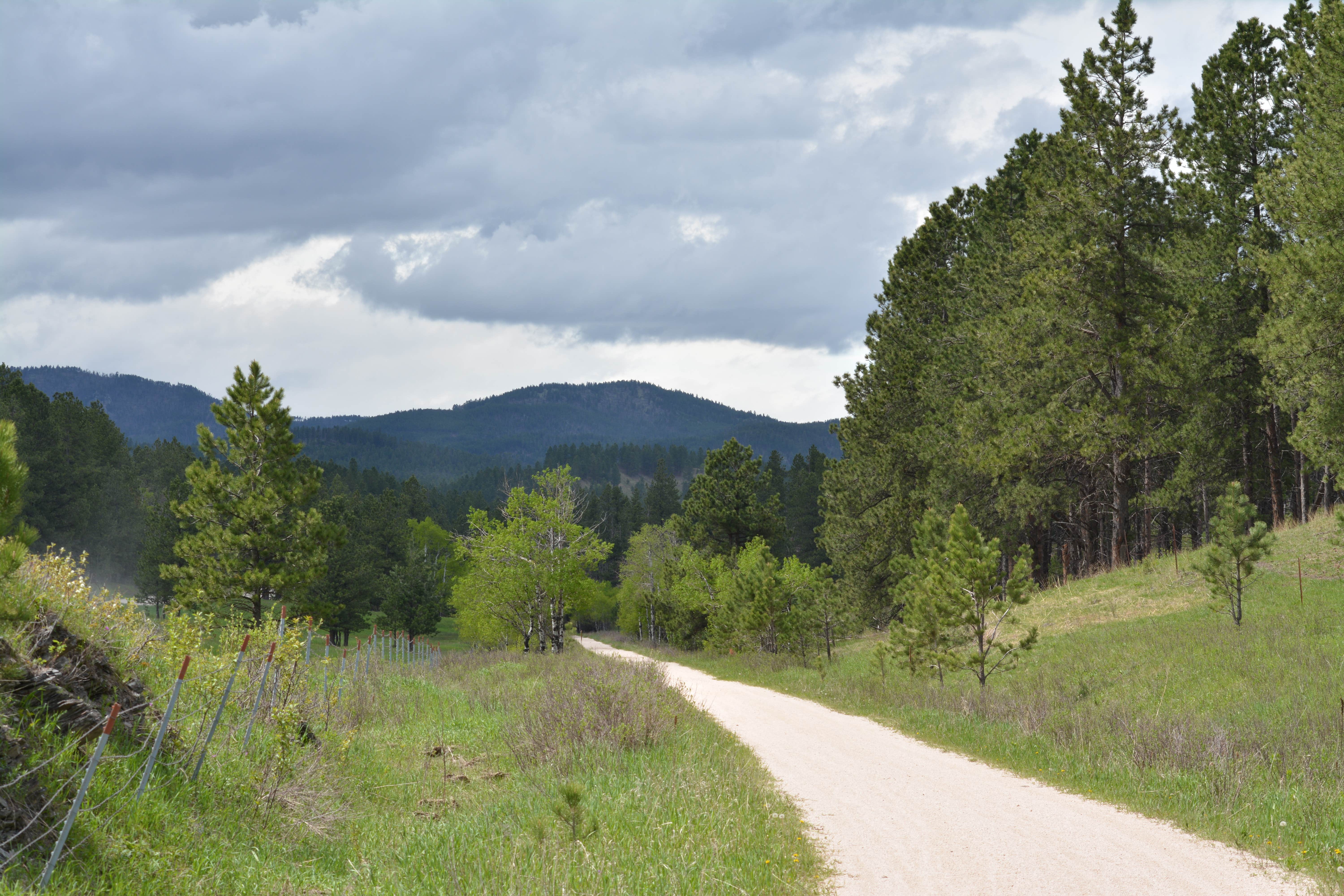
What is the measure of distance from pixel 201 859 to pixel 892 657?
64.3ft

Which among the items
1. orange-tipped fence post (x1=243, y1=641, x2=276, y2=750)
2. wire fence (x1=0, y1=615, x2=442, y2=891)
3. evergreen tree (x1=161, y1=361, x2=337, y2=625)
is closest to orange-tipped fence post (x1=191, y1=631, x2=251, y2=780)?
wire fence (x1=0, y1=615, x2=442, y2=891)

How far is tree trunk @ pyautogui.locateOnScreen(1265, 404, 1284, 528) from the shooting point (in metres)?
29.8

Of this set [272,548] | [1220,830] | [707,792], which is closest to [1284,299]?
[1220,830]

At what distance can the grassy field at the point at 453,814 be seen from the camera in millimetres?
5961

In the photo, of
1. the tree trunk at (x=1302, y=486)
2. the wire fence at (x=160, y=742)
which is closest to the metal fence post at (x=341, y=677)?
the wire fence at (x=160, y=742)

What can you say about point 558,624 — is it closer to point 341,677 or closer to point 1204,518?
point 341,677

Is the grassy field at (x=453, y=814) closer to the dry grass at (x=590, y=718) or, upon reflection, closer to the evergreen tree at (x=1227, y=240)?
the dry grass at (x=590, y=718)

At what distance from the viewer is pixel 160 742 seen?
5.84 metres

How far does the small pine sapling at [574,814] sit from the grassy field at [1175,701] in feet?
17.8

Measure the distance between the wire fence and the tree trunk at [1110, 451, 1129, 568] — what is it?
984 inches

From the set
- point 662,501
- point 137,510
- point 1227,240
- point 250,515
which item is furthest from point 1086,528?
point 662,501

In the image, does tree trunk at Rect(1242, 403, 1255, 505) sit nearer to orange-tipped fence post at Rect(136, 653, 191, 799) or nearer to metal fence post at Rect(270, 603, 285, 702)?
metal fence post at Rect(270, 603, 285, 702)

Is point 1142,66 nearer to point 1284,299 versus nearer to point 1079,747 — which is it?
point 1284,299

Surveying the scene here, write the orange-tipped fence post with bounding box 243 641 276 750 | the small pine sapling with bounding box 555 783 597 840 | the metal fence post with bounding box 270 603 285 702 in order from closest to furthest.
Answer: the small pine sapling with bounding box 555 783 597 840, the orange-tipped fence post with bounding box 243 641 276 750, the metal fence post with bounding box 270 603 285 702
